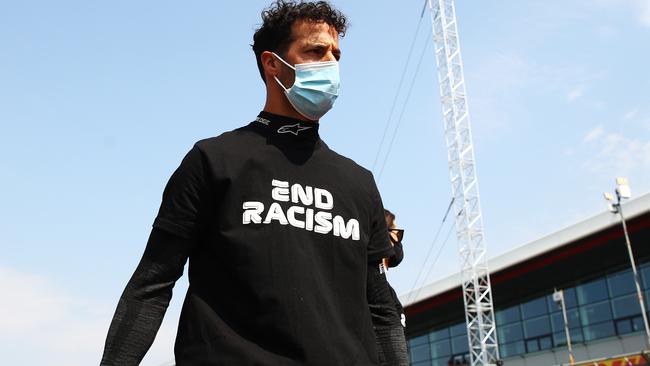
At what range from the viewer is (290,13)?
2.32m

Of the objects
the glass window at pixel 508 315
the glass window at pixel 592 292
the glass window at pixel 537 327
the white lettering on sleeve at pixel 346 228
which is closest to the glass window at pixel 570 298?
the glass window at pixel 592 292

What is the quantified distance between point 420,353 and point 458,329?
10.5 ft

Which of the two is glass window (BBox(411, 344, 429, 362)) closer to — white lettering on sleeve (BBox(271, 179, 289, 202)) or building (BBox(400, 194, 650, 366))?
building (BBox(400, 194, 650, 366))

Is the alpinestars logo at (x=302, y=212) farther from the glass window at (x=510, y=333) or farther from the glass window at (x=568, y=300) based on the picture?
the glass window at (x=510, y=333)

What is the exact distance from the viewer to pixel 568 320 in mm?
33906

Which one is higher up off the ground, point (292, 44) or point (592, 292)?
point (592, 292)

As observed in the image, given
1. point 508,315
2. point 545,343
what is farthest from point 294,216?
point 508,315

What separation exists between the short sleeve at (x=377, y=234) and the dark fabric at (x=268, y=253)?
4.1 inches

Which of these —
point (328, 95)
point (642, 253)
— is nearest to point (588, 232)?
point (642, 253)

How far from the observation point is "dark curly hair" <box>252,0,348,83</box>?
2.31 metres

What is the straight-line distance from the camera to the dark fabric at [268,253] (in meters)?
1.88

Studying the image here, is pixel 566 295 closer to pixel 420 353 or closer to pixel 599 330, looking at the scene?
pixel 599 330

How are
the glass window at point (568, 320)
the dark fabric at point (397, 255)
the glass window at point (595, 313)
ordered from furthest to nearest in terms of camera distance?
the glass window at point (568, 320), the glass window at point (595, 313), the dark fabric at point (397, 255)

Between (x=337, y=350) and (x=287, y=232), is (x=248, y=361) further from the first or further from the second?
(x=287, y=232)
